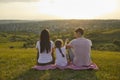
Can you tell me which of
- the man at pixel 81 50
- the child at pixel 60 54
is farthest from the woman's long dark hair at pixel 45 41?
the man at pixel 81 50

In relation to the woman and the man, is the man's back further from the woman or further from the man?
the woman

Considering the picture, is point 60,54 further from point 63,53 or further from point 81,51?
point 81,51

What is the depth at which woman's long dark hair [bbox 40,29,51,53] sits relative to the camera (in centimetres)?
1484

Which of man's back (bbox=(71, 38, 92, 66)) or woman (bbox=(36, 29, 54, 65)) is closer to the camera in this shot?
man's back (bbox=(71, 38, 92, 66))

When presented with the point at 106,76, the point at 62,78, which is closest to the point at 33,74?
the point at 62,78

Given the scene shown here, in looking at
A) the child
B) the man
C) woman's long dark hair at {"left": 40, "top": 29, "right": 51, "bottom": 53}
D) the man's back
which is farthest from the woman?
the man's back

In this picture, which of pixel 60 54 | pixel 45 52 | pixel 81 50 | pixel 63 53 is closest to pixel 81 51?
pixel 81 50

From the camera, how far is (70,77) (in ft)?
43.1

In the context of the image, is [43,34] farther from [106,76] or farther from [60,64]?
[106,76]

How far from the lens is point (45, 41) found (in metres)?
15.1

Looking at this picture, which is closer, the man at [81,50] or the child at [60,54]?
the man at [81,50]

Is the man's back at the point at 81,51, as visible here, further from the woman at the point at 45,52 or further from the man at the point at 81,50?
the woman at the point at 45,52

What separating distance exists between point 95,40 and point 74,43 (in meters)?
75.4

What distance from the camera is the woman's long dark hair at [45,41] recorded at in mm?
14844
